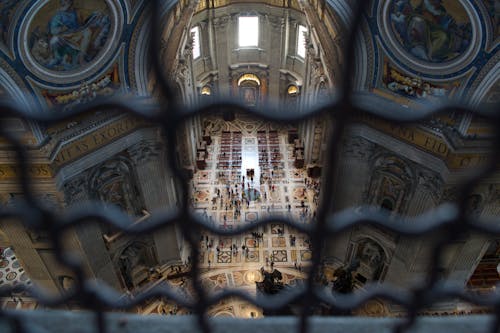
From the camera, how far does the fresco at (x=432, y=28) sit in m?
11.5

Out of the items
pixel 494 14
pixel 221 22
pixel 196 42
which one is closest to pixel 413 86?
pixel 494 14

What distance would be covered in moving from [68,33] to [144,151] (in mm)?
4749

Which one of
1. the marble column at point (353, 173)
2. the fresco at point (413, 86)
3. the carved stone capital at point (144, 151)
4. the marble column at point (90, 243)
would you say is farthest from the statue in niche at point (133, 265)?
the fresco at point (413, 86)

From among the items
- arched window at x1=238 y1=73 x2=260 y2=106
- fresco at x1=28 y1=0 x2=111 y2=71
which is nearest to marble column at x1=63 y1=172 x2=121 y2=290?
fresco at x1=28 y1=0 x2=111 y2=71

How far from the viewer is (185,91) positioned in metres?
20.9

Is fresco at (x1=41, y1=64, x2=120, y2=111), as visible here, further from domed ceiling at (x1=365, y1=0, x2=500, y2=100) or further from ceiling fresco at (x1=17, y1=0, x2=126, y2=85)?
domed ceiling at (x1=365, y1=0, x2=500, y2=100)

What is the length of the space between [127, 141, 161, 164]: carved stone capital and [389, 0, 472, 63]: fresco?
26.7ft

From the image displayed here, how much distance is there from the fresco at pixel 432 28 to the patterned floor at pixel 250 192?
6.86 meters

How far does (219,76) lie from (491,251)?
1721 cm

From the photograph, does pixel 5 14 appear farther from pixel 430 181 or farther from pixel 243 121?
pixel 430 181

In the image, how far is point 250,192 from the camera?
22.5 meters

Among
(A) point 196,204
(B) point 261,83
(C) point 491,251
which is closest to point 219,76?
(B) point 261,83

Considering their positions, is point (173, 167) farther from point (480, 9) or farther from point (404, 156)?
point (404, 156)

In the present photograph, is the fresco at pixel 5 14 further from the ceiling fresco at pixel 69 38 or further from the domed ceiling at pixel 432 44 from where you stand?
the domed ceiling at pixel 432 44
